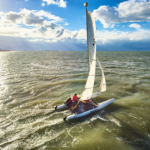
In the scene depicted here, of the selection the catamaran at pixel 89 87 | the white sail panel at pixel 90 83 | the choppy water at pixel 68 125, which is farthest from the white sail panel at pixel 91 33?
the choppy water at pixel 68 125

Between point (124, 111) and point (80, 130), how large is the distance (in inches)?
305

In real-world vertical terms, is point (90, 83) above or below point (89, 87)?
above

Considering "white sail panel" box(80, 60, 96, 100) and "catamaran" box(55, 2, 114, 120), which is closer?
"catamaran" box(55, 2, 114, 120)

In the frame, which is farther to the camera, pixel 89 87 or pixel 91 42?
pixel 89 87

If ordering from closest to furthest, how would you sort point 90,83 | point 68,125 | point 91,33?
point 91,33 → point 68,125 → point 90,83

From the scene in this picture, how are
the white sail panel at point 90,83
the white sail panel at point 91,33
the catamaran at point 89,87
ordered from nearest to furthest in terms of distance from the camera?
the white sail panel at point 91,33
the catamaran at point 89,87
the white sail panel at point 90,83

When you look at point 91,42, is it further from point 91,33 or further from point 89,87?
point 89,87

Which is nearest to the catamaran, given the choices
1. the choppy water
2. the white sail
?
the white sail

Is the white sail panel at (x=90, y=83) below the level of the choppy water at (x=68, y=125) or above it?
above

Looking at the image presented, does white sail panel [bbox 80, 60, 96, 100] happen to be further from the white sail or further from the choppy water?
the choppy water

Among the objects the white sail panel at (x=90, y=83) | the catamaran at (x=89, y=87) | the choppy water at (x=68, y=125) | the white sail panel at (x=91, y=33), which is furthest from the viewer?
the white sail panel at (x=90, y=83)

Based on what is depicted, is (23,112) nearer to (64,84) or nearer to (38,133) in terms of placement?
(38,133)

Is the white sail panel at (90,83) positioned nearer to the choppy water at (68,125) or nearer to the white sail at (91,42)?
the white sail at (91,42)

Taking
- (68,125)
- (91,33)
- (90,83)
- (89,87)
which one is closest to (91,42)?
(91,33)
